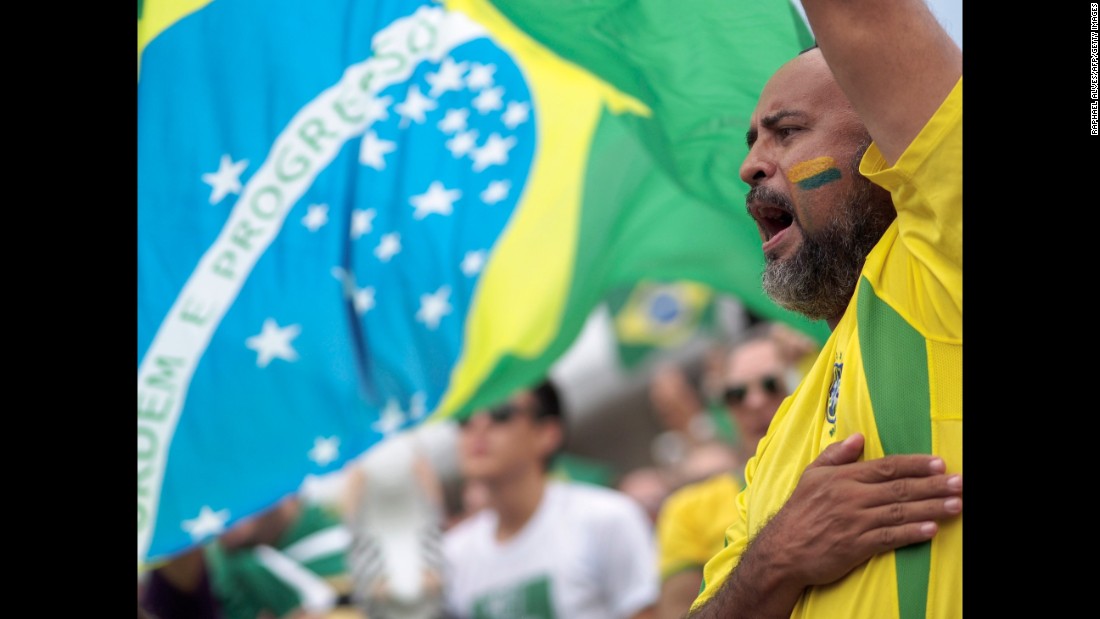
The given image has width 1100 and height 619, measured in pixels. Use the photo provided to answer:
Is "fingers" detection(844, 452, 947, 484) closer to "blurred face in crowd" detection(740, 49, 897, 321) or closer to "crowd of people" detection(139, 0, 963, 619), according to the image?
"crowd of people" detection(139, 0, 963, 619)

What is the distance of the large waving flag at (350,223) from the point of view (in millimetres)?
3275

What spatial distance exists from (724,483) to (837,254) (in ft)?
6.36

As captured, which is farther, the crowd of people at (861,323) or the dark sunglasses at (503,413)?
the dark sunglasses at (503,413)

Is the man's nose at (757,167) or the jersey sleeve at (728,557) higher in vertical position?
the man's nose at (757,167)

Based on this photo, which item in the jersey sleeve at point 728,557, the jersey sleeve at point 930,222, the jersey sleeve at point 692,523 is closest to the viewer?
the jersey sleeve at point 930,222

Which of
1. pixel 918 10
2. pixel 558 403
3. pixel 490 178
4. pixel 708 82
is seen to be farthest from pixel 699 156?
pixel 918 10

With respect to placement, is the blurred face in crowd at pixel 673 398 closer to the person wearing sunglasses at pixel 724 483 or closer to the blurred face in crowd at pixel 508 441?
the person wearing sunglasses at pixel 724 483

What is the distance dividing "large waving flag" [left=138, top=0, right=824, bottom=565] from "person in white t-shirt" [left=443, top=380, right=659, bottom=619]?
0.18m

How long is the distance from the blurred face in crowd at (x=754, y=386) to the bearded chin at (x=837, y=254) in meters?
1.85

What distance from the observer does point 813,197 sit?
1.67 m

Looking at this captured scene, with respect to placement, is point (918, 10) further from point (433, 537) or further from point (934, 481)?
point (433, 537)

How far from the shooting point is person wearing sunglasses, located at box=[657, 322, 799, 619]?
3441mm

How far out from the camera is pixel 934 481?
1.40 meters

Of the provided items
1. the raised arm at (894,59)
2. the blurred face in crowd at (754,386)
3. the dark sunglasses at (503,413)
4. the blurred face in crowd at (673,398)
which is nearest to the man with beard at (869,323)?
the raised arm at (894,59)
